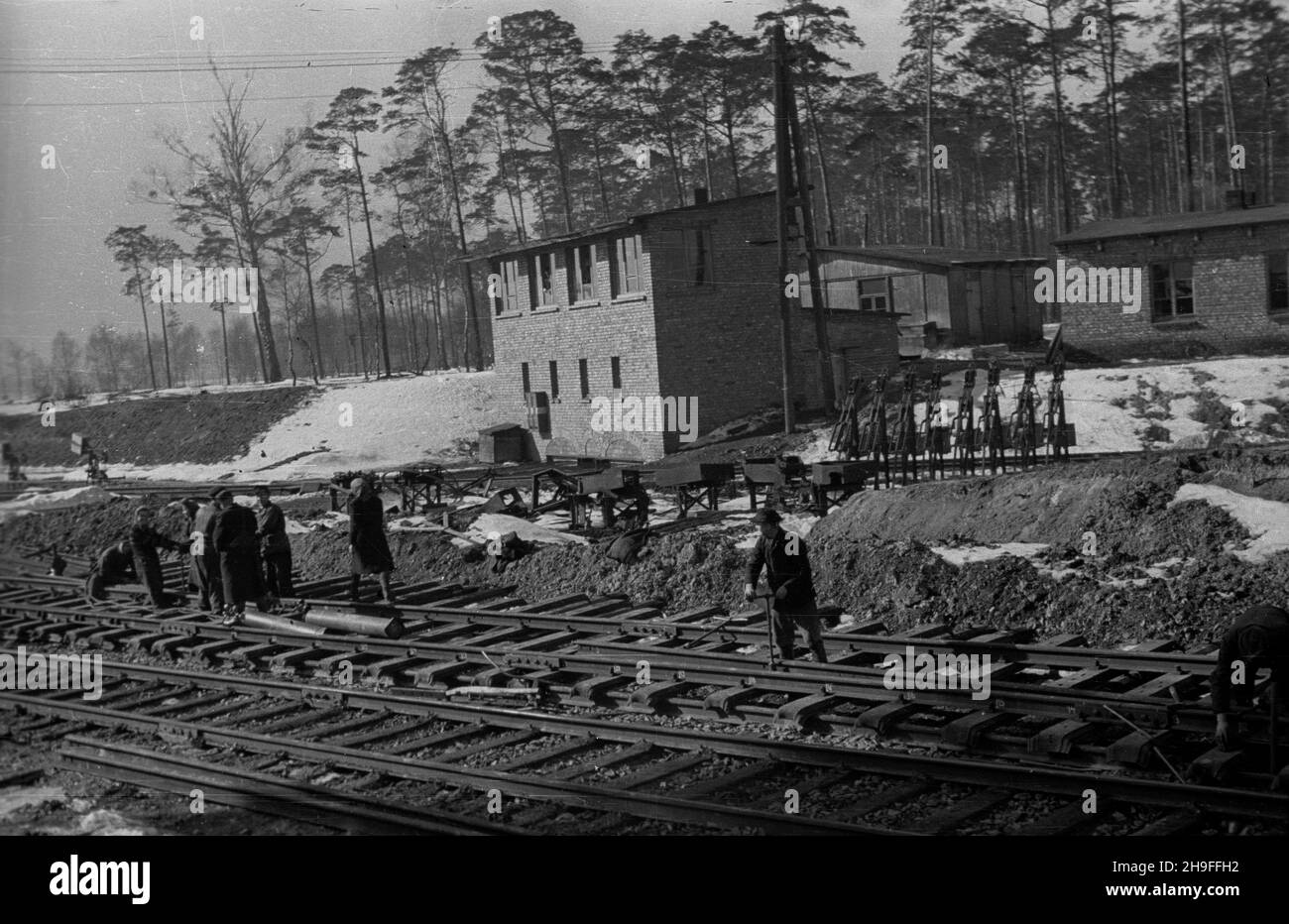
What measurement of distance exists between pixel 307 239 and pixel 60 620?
→ 1828 inches

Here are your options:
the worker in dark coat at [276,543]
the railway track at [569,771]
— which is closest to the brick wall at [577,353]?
the worker in dark coat at [276,543]

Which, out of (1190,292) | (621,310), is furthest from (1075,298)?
(621,310)

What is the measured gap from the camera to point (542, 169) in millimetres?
51625

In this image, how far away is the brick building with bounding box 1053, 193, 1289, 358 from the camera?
32375 millimetres

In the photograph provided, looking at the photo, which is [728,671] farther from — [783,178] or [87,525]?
[87,525]

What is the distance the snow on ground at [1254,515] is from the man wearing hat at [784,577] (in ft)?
18.7

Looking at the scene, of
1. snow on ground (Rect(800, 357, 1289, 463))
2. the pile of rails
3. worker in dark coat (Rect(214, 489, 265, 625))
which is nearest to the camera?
worker in dark coat (Rect(214, 489, 265, 625))

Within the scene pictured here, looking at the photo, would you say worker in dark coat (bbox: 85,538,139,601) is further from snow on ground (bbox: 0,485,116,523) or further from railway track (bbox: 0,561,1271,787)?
snow on ground (bbox: 0,485,116,523)

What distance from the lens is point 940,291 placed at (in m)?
41.5

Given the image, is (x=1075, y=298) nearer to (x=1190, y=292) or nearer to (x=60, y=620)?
(x=1190, y=292)

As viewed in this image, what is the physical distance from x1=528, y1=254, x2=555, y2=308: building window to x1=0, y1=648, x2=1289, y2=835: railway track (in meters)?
25.6

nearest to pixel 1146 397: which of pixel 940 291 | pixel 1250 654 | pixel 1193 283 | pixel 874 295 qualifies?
pixel 1193 283

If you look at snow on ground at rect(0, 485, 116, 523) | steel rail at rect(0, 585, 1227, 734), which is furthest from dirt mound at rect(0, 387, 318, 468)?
steel rail at rect(0, 585, 1227, 734)

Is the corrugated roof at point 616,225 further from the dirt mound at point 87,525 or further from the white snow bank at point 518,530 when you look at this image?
the dirt mound at point 87,525
